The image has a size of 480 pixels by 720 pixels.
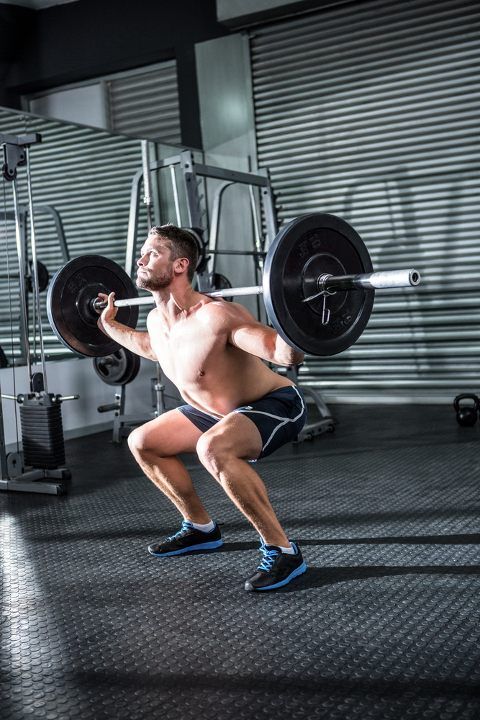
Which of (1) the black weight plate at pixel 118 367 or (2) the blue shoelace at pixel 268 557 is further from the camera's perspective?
(1) the black weight plate at pixel 118 367

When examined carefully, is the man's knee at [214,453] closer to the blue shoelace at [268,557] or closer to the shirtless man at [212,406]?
the shirtless man at [212,406]

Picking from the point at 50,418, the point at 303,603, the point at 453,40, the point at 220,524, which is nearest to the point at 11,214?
the point at 50,418

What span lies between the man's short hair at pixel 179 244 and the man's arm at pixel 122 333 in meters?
0.34

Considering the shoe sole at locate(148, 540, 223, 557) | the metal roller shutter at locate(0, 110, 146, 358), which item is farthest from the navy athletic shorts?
the metal roller shutter at locate(0, 110, 146, 358)

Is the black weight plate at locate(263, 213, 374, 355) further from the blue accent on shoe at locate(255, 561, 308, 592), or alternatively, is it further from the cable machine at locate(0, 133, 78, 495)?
the cable machine at locate(0, 133, 78, 495)

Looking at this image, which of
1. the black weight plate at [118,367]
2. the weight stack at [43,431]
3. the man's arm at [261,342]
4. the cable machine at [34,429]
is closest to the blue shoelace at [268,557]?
the man's arm at [261,342]

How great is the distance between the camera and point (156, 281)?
2.58m

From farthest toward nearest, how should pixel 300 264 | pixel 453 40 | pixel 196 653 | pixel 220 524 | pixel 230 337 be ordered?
pixel 453 40
pixel 220 524
pixel 230 337
pixel 300 264
pixel 196 653

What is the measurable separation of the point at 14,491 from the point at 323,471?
1500mm

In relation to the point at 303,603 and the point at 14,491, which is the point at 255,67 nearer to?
the point at 14,491

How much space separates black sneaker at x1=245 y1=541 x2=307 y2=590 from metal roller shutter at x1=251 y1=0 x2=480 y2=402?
351 cm

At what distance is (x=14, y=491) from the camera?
389 centimetres

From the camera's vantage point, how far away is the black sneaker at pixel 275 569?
236cm

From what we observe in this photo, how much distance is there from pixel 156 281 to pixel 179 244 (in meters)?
0.15
